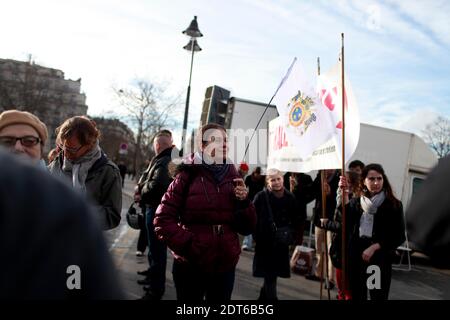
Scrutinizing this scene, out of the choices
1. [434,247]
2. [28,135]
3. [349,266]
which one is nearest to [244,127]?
[349,266]

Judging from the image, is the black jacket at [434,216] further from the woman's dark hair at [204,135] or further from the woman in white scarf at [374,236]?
the woman in white scarf at [374,236]

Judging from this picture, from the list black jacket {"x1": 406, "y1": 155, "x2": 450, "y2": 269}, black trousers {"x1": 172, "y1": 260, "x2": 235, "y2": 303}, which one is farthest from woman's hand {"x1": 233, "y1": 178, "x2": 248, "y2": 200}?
black jacket {"x1": 406, "y1": 155, "x2": 450, "y2": 269}

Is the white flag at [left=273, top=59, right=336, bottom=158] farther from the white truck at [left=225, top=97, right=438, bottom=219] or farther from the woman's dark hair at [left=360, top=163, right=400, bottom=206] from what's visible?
the white truck at [left=225, top=97, right=438, bottom=219]

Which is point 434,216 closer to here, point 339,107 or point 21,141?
point 21,141

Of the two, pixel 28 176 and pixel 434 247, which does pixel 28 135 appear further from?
pixel 434 247

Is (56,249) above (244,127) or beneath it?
beneath

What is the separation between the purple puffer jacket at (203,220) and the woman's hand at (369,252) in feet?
4.54

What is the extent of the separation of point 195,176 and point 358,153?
317 inches

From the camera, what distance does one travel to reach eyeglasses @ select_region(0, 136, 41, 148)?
244 centimetres

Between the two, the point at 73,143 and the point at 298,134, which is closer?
the point at 73,143

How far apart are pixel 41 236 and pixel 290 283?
19.4ft

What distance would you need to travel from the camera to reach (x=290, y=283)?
6.17 metres

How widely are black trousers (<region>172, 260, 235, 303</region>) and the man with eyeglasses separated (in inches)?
56.8

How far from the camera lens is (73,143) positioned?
315 centimetres
